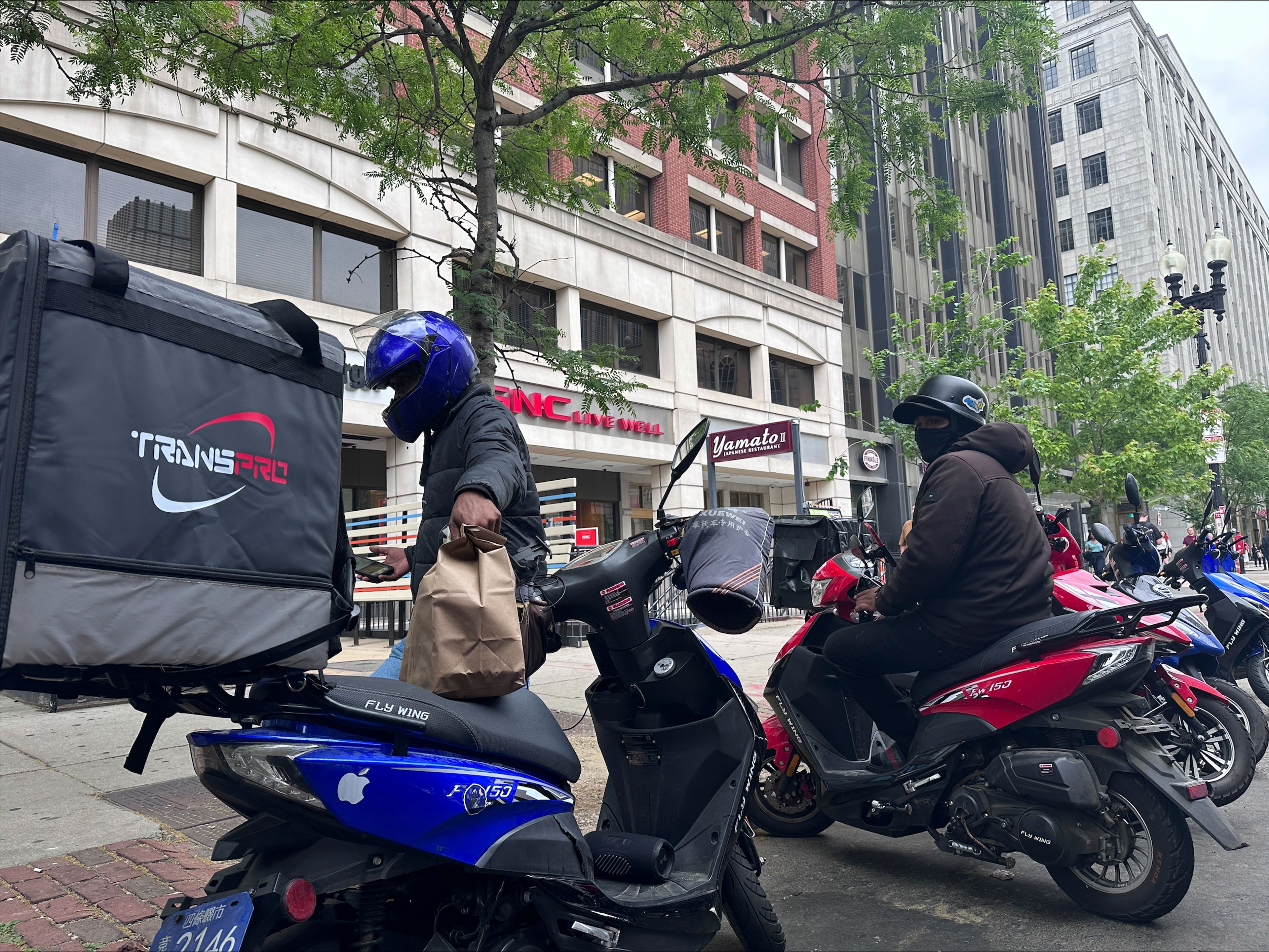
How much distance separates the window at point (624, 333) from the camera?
2134cm

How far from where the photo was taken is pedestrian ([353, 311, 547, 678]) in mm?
2924

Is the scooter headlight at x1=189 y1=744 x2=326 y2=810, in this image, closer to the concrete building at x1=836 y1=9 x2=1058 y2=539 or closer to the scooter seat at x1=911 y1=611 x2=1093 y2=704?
the scooter seat at x1=911 y1=611 x2=1093 y2=704

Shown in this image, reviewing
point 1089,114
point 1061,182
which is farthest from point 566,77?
point 1089,114

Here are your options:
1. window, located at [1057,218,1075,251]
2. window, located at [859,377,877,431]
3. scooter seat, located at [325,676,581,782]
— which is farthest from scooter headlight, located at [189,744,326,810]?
window, located at [1057,218,1075,251]

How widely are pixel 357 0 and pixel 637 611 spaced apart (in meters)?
6.12

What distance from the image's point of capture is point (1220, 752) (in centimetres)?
461

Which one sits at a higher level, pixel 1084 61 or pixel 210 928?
pixel 1084 61

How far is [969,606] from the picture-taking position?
139 inches

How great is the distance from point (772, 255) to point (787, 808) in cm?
2490

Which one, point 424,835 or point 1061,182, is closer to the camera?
point 424,835

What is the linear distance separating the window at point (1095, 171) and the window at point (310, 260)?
175ft

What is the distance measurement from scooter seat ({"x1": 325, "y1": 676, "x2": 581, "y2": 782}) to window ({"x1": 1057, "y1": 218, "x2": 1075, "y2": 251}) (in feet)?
205

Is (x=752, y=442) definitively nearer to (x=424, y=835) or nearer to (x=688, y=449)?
(x=688, y=449)

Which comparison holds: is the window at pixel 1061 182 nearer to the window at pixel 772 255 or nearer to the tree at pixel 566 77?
the window at pixel 772 255
